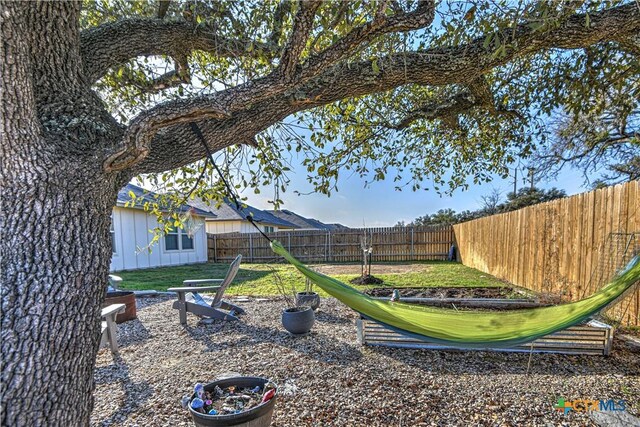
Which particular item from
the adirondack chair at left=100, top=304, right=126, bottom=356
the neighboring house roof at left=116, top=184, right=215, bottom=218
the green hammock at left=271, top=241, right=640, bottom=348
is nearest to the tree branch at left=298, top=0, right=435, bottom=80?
the neighboring house roof at left=116, top=184, right=215, bottom=218

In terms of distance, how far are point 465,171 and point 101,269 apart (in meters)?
4.80

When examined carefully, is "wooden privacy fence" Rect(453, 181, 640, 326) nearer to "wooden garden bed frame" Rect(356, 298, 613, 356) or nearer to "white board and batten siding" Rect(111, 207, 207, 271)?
"wooden garden bed frame" Rect(356, 298, 613, 356)

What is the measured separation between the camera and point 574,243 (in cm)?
459

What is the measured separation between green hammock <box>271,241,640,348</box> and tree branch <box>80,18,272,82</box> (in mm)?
1907

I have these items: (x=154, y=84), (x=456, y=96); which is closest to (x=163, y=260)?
(x=154, y=84)

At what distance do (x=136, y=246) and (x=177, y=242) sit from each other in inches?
126

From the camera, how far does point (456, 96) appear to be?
369 centimetres

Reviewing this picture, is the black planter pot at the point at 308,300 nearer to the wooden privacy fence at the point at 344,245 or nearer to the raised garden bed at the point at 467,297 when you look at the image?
the raised garden bed at the point at 467,297

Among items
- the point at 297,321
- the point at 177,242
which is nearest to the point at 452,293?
the point at 297,321

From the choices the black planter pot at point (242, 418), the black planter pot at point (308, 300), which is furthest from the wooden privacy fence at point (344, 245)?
the black planter pot at point (242, 418)

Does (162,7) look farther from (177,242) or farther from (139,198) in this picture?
(177,242)

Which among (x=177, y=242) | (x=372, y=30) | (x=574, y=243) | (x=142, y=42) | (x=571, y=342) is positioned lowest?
(x=177, y=242)

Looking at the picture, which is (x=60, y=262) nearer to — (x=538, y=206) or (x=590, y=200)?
(x=590, y=200)

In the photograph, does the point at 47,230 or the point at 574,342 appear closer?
the point at 47,230
